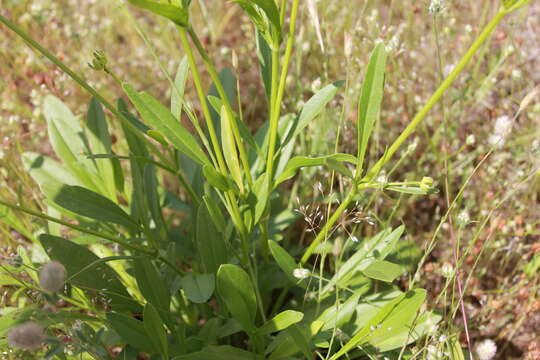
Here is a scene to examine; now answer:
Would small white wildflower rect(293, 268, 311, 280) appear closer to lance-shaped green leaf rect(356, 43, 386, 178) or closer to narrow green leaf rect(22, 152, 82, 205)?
lance-shaped green leaf rect(356, 43, 386, 178)

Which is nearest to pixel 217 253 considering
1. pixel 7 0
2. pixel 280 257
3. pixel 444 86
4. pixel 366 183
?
pixel 280 257

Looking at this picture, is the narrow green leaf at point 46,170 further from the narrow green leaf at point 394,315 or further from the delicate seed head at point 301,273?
the narrow green leaf at point 394,315

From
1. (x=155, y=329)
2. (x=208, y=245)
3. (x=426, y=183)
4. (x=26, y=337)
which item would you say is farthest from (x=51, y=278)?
(x=426, y=183)

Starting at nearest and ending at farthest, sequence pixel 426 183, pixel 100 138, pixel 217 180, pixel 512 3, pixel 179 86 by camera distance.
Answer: pixel 512 3 < pixel 426 183 < pixel 217 180 < pixel 179 86 < pixel 100 138

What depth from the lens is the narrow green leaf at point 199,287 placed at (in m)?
1.17

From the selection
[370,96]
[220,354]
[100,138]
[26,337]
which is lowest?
[220,354]

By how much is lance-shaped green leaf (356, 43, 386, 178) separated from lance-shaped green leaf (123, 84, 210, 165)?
1.19ft

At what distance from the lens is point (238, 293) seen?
1.19 meters

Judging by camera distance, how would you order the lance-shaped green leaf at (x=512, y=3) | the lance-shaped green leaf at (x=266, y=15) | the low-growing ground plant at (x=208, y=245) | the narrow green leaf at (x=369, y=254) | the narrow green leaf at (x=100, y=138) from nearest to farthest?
the lance-shaped green leaf at (x=512, y=3) → the lance-shaped green leaf at (x=266, y=15) → the low-growing ground plant at (x=208, y=245) → the narrow green leaf at (x=369, y=254) → the narrow green leaf at (x=100, y=138)

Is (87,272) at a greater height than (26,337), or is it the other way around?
(26,337)

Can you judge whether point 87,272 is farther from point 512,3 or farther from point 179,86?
point 512,3

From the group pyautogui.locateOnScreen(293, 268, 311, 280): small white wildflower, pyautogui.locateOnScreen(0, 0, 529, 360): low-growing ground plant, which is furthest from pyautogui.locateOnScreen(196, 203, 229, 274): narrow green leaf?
pyautogui.locateOnScreen(293, 268, 311, 280): small white wildflower

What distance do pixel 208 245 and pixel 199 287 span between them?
12cm

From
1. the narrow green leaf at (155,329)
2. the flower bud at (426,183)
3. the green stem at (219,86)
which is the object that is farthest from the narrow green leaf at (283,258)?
the flower bud at (426,183)
